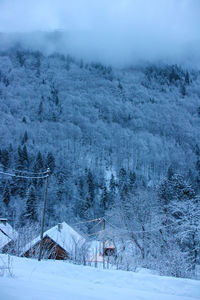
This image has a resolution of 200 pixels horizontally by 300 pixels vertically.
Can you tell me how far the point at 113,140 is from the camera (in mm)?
151250

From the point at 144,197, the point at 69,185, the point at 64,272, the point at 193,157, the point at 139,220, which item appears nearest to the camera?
the point at 64,272

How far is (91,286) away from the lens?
6469 millimetres

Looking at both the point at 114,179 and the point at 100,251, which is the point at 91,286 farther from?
the point at 114,179

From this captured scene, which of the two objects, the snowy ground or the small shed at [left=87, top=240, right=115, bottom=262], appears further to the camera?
the small shed at [left=87, top=240, right=115, bottom=262]

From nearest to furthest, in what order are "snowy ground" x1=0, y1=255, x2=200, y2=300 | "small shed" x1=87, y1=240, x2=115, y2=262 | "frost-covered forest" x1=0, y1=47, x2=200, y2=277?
"snowy ground" x1=0, y1=255, x2=200, y2=300 → "small shed" x1=87, y1=240, x2=115, y2=262 → "frost-covered forest" x1=0, y1=47, x2=200, y2=277

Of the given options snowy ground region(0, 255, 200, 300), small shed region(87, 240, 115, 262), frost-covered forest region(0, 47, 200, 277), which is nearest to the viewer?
snowy ground region(0, 255, 200, 300)

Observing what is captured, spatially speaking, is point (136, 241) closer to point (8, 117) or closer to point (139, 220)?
point (139, 220)

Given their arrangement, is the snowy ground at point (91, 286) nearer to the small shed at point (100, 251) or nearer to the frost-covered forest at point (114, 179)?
the frost-covered forest at point (114, 179)

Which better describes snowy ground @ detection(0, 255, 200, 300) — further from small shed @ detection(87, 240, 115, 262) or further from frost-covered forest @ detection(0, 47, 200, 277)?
small shed @ detection(87, 240, 115, 262)

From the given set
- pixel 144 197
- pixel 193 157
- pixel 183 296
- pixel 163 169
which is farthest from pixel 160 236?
pixel 193 157

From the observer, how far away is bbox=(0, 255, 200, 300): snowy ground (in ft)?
15.3

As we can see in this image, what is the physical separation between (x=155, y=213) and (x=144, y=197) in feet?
8.06

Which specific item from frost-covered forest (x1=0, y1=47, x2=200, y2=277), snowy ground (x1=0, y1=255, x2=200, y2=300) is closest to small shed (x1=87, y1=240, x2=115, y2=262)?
frost-covered forest (x1=0, y1=47, x2=200, y2=277)

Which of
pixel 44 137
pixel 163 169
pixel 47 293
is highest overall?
pixel 47 293
